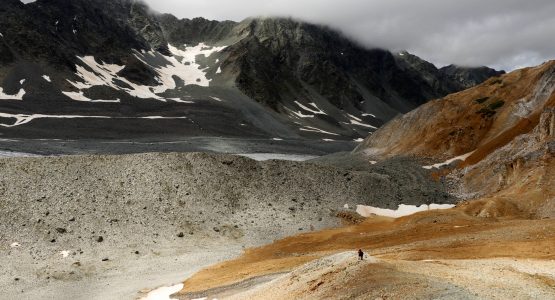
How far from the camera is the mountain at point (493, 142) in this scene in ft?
145

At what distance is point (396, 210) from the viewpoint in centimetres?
4956

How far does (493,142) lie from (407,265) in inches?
1846

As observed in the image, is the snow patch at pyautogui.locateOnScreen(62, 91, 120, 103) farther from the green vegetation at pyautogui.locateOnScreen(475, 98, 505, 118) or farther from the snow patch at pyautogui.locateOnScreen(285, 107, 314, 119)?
the green vegetation at pyautogui.locateOnScreen(475, 98, 505, 118)

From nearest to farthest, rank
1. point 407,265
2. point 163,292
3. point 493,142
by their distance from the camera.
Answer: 1. point 407,265
2. point 163,292
3. point 493,142

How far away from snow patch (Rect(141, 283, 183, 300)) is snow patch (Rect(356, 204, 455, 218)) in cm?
2361

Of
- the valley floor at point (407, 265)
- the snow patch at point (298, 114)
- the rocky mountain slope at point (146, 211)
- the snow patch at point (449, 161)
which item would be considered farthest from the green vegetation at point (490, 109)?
the snow patch at point (298, 114)

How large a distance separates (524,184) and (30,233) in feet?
134

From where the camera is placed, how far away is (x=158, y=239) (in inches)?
1474

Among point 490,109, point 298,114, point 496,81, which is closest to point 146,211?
point 490,109

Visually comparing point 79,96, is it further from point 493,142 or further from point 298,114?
point 493,142

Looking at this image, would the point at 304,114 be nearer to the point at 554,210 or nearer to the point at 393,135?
the point at 393,135

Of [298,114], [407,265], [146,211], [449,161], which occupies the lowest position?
[407,265]

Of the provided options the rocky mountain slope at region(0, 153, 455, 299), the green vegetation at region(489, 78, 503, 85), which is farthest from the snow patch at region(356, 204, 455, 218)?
the green vegetation at region(489, 78, 503, 85)

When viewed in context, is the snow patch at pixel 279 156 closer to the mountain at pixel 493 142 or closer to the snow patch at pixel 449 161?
the mountain at pixel 493 142
